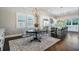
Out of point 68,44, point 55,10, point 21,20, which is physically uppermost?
point 55,10

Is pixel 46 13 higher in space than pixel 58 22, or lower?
higher

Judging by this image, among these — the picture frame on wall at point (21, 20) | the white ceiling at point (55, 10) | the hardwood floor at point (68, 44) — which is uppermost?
the white ceiling at point (55, 10)

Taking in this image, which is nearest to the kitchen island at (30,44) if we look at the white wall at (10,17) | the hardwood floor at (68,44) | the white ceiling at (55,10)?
the hardwood floor at (68,44)

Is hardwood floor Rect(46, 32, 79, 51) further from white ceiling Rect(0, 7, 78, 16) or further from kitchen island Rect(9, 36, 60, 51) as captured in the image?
white ceiling Rect(0, 7, 78, 16)

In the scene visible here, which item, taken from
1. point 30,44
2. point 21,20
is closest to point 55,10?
point 21,20

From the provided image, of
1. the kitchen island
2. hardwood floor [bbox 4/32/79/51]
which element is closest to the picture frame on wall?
the kitchen island

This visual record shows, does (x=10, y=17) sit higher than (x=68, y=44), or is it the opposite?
(x=10, y=17)

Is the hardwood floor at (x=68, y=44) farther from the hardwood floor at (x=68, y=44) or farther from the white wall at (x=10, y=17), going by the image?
the white wall at (x=10, y=17)

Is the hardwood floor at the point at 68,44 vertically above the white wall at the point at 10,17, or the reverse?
the white wall at the point at 10,17

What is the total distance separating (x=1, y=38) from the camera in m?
2.22

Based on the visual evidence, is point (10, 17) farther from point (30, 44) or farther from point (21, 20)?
point (30, 44)
